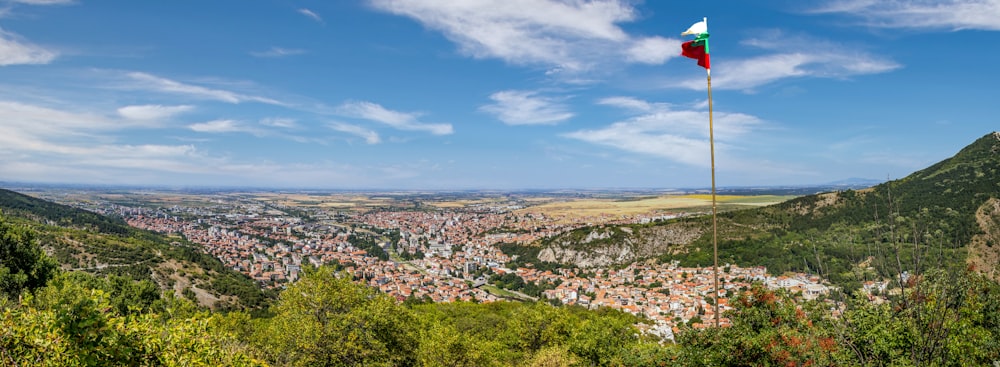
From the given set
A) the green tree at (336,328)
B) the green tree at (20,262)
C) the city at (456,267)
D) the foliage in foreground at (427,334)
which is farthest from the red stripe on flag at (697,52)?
the green tree at (20,262)

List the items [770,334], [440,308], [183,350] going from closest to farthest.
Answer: [183,350] < [770,334] < [440,308]

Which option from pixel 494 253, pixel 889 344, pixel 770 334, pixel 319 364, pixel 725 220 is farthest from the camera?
pixel 494 253

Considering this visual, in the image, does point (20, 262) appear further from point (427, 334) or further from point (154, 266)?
point (154, 266)

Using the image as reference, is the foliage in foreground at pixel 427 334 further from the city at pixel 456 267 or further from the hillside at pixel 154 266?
the hillside at pixel 154 266

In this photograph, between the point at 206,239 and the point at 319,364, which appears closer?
the point at 319,364

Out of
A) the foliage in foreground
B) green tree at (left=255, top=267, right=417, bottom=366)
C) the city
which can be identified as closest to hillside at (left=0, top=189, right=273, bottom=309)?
the city

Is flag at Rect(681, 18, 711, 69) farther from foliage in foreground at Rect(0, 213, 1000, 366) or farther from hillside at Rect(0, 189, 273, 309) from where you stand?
hillside at Rect(0, 189, 273, 309)

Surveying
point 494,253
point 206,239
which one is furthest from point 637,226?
point 206,239

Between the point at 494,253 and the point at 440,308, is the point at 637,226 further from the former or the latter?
the point at 440,308

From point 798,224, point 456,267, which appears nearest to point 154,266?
point 456,267
